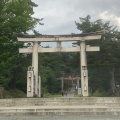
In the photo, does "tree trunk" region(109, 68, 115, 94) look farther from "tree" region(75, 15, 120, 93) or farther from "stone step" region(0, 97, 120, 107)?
"stone step" region(0, 97, 120, 107)

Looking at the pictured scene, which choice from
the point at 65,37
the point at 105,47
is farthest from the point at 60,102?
the point at 105,47

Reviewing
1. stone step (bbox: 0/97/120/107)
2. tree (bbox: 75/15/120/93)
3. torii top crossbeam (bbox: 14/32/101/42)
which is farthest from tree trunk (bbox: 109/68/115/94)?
stone step (bbox: 0/97/120/107)

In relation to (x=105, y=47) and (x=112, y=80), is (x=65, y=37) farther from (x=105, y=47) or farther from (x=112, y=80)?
(x=112, y=80)

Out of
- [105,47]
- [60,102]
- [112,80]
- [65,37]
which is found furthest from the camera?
[112,80]

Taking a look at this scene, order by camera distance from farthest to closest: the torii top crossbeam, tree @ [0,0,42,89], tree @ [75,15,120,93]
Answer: tree @ [75,15,120,93]
tree @ [0,0,42,89]
the torii top crossbeam

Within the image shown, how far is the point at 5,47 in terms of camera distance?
24125 mm

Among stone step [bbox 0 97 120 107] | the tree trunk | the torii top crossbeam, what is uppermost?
the torii top crossbeam

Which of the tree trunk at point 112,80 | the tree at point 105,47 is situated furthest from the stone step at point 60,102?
the tree trunk at point 112,80

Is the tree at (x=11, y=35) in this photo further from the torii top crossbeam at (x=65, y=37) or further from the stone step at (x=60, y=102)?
the stone step at (x=60, y=102)

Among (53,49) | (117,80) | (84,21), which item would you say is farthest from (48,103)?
(117,80)

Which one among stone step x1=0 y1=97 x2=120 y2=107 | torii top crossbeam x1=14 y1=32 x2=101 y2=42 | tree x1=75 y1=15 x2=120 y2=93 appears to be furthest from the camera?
tree x1=75 y1=15 x2=120 y2=93

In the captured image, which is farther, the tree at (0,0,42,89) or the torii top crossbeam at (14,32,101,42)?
the tree at (0,0,42,89)

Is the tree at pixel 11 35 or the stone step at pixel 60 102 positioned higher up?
the tree at pixel 11 35

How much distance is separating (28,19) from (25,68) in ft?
18.0
